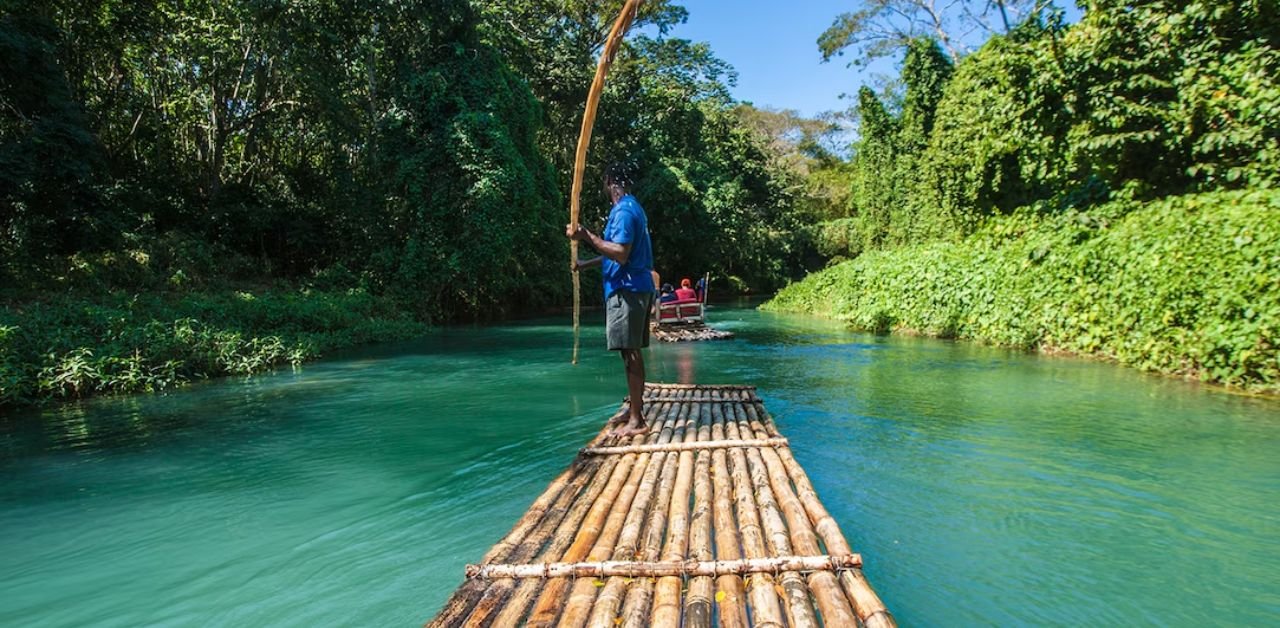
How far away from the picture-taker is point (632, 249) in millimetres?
4625

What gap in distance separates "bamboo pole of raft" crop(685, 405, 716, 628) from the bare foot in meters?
0.63

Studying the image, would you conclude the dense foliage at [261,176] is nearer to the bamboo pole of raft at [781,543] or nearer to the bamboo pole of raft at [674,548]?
the bamboo pole of raft at [674,548]

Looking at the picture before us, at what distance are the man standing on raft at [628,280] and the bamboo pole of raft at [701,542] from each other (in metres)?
0.80

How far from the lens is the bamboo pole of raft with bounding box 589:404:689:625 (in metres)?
2.24

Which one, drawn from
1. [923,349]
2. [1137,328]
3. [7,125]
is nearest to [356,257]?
[7,125]

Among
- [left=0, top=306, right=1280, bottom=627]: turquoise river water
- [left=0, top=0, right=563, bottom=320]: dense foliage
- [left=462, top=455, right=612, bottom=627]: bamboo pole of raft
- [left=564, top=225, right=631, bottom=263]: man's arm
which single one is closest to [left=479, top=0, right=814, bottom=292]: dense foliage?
A: [left=0, top=0, right=563, bottom=320]: dense foliage

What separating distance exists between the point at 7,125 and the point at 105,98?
17.3 feet

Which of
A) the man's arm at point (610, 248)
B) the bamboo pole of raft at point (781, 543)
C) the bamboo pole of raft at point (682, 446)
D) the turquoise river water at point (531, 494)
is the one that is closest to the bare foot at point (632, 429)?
the bamboo pole of raft at point (682, 446)

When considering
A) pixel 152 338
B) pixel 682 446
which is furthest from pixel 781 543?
pixel 152 338

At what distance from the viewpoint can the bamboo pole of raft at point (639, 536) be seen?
88.0 inches

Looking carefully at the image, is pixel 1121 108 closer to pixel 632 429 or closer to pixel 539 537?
pixel 632 429

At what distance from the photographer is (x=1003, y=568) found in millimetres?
3172

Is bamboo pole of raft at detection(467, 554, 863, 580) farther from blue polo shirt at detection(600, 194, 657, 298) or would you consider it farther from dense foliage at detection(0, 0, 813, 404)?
dense foliage at detection(0, 0, 813, 404)

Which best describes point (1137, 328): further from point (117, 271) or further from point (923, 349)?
point (117, 271)
